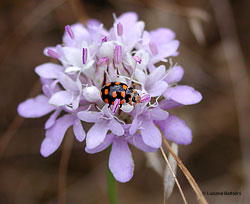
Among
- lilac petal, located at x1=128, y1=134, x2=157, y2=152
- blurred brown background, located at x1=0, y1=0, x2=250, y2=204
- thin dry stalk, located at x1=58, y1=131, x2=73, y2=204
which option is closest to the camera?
lilac petal, located at x1=128, y1=134, x2=157, y2=152

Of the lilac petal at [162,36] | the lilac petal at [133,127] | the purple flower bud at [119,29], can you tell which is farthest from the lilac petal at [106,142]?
the lilac petal at [162,36]

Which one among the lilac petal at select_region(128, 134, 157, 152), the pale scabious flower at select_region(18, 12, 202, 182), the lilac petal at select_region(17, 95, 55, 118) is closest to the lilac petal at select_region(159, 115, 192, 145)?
the pale scabious flower at select_region(18, 12, 202, 182)

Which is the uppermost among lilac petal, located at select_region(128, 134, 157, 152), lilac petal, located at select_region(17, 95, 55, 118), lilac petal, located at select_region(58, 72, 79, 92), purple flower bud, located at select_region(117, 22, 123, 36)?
purple flower bud, located at select_region(117, 22, 123, 36)

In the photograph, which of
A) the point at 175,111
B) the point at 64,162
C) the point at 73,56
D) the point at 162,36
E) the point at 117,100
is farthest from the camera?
the point at 175,111

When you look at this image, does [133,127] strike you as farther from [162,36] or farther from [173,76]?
[162,36]

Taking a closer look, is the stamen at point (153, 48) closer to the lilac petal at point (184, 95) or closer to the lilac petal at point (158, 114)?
the lilac petal at point (184, 95)

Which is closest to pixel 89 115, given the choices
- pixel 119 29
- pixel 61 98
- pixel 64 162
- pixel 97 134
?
pixel 97 134

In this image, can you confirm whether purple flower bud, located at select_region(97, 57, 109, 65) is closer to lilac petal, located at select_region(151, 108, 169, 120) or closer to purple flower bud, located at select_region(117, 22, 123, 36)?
purple flower bud, located at select_region(117, 22, 123, 36)
